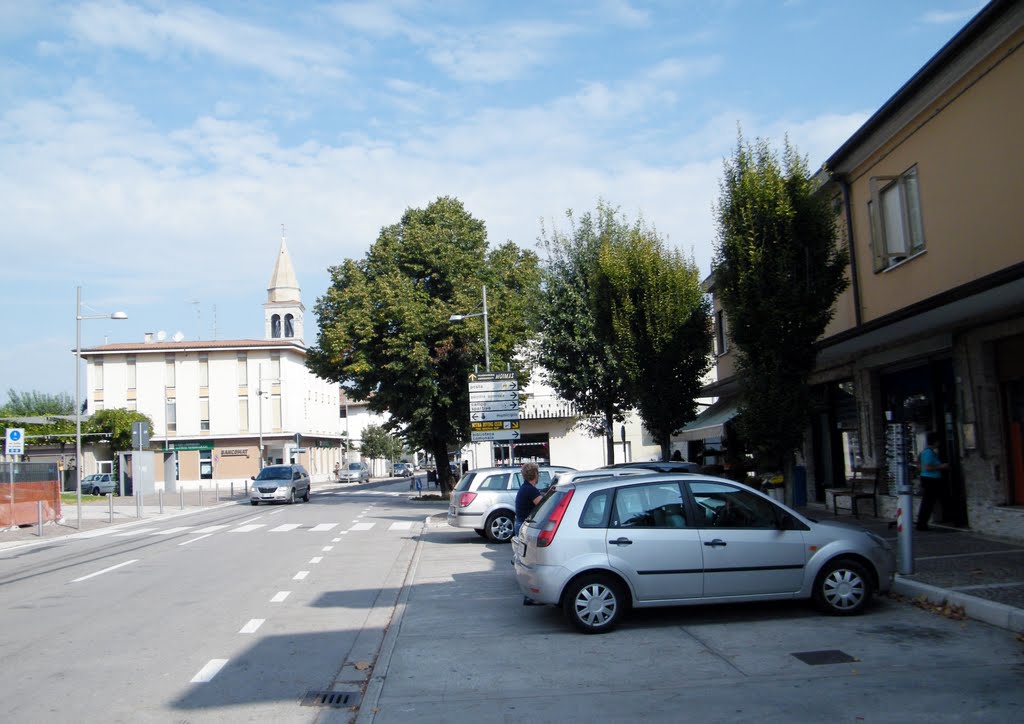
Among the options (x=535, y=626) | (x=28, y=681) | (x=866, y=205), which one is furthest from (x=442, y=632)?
(x=866, y=205)

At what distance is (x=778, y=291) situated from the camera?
45.3 ft

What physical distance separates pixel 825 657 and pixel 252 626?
5.91 metres

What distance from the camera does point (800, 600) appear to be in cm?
928

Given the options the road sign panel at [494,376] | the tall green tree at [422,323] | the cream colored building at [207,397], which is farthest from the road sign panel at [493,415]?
the cream colored building at [207,397]

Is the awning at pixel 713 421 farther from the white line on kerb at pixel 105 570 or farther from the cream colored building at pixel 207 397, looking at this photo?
the cream colored building at pixel 207 397

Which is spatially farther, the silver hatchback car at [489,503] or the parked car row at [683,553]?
the silver hatchback car at [489,503]

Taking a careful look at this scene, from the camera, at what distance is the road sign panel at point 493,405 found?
87.7ft

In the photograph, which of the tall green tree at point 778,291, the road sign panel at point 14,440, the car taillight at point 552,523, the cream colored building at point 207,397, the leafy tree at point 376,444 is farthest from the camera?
the leafy tree at point 376,444

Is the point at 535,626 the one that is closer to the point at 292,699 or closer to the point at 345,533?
the point at 292,699

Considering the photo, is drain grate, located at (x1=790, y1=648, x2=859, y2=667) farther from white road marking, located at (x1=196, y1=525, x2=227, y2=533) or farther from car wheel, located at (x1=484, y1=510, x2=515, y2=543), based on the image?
white road marking, located at (x1=196, y1=525, x2=227, y2=533)

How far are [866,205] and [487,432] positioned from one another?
13544 millimetres

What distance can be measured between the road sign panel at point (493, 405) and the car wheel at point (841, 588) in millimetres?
18146

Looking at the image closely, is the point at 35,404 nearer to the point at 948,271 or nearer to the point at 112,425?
the point at 112,425

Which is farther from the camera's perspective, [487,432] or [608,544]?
[487,432]
